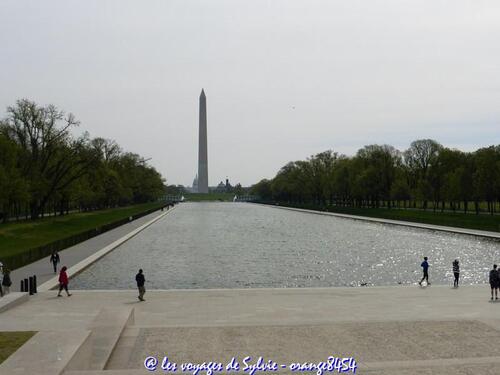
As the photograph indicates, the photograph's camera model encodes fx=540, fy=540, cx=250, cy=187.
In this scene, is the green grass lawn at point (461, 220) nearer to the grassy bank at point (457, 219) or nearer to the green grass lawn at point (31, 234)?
the grassy bank at point (457, 219)

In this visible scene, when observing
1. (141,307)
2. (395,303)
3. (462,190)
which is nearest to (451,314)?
(395,303)

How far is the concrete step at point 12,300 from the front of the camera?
1750 cm

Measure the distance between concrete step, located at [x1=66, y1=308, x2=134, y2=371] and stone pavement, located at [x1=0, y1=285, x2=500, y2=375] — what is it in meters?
0.02

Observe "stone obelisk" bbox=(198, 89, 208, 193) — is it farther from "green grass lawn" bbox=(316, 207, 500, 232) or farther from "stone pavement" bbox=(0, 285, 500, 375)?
"stone pavement" bbox=(0, 285, 500, 375)

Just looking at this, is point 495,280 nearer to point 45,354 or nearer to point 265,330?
point 265,330

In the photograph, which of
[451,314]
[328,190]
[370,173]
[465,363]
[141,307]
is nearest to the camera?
[465,363]

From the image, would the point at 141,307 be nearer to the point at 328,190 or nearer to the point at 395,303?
the point at 395,303

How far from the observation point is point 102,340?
1229cm

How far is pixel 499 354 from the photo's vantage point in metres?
11.6

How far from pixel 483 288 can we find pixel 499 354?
38.7 feet

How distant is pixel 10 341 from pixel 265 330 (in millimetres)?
6051

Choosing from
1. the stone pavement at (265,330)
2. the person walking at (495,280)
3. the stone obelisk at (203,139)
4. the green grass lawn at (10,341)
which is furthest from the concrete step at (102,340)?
the stone obelisk at (203,139)

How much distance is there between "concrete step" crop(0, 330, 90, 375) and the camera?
9672 millimetres

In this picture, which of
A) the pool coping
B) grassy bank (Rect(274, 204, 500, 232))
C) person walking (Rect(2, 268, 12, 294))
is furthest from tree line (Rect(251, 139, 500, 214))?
person walking (Rect(2, 268, 12, 294))
